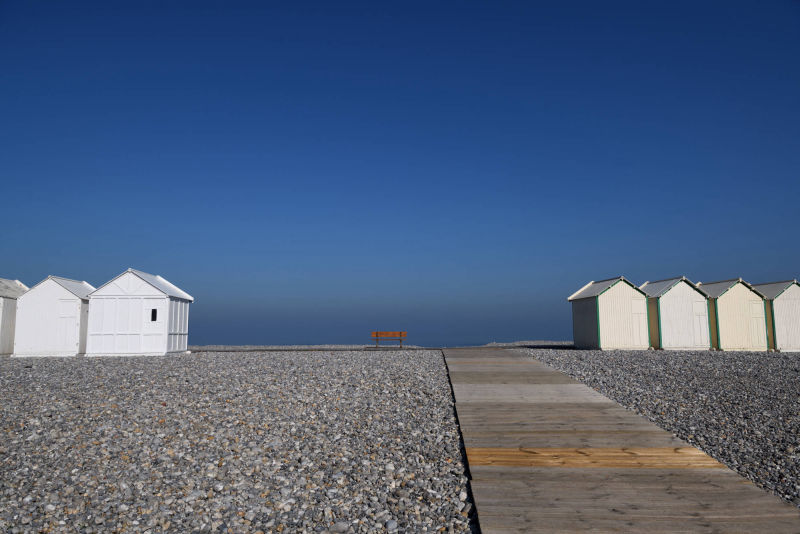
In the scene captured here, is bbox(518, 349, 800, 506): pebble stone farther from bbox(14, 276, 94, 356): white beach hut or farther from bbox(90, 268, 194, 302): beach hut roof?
bbox(14, 276, 94, 356): white beach hut

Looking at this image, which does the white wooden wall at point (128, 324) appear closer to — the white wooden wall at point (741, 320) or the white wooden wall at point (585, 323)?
the white wooden wall at point (585, 323)

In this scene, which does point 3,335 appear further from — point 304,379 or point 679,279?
point 679,279

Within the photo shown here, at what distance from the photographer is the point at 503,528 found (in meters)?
5.39

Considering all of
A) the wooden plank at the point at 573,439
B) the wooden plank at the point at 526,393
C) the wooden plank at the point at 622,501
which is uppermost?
the wooden plank at the point at 526,393

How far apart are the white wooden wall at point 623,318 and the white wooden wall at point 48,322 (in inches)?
942

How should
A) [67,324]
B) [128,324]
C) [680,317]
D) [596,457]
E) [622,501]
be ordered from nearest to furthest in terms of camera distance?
[622,501] < [596,457] < [128,324] < [67,324] < [680,317]

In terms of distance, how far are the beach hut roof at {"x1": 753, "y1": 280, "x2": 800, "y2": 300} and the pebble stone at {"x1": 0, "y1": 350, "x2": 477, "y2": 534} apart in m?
20.7

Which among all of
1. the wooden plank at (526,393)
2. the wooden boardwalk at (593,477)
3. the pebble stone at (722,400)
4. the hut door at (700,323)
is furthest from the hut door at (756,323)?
the wooden boardwalk at (593,477)

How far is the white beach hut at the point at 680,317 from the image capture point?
76.4 feet

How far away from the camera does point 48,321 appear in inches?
851

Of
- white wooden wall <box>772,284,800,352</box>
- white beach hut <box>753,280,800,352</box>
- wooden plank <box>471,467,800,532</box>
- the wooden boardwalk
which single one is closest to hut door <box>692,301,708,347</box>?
white beach hut <box>753,280,800,352</box>

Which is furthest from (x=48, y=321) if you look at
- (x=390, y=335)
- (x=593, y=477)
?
(x=593, y=477)

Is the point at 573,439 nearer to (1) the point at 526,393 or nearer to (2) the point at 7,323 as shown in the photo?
(1) the point at 526,393

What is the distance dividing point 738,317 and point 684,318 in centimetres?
298
